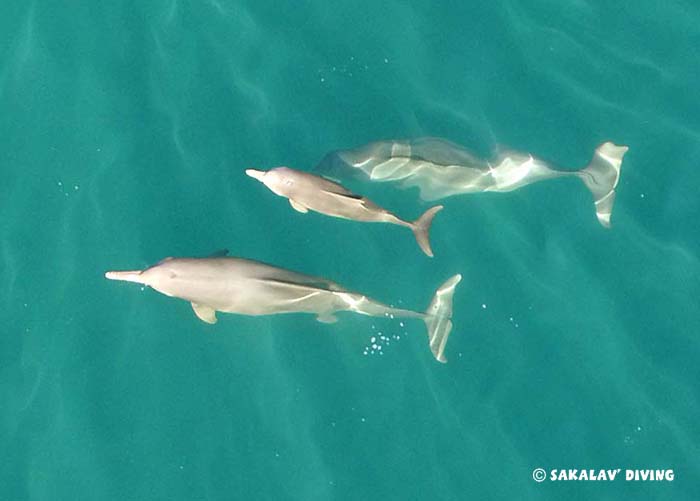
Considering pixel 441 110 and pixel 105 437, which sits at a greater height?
pixel 441 110

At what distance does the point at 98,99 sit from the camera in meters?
10.6

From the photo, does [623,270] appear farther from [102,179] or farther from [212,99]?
[102,179]

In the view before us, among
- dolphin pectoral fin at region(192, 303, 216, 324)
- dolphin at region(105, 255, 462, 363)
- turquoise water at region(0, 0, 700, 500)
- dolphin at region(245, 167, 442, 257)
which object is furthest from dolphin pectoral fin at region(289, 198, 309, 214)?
dolphin pectoral fin at region(192, 303, 216, 324)

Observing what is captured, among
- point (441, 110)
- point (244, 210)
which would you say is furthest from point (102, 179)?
point (441, 110)

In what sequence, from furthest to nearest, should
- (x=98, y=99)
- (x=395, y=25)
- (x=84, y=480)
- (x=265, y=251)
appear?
(x=395, y=25)
(x=98, y=99)
(x=265, y=251)
(x=84, y=480)

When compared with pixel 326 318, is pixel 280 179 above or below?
above

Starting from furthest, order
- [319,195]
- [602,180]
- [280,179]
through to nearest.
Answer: [602,180]
[280,179]
[319,195]

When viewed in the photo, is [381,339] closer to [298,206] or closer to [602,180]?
[298,206]

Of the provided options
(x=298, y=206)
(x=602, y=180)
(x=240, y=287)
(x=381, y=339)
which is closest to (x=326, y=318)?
(x=381, y=339)

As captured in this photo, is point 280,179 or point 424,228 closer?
point 280,179

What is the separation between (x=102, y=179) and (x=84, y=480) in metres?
3.84

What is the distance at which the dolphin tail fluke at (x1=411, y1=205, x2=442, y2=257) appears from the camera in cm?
930

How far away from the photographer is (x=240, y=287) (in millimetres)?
8250

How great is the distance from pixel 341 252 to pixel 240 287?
77.8 inches
